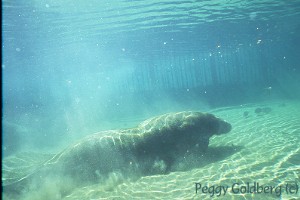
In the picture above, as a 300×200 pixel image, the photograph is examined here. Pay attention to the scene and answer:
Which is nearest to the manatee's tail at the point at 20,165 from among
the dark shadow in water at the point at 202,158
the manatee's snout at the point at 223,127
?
the dark shadow in water at the point at 202,158

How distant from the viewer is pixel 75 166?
9.24m

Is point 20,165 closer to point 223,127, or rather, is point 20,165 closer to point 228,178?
point 223,127

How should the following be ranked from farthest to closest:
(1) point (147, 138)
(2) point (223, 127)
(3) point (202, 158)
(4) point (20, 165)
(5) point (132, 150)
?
(4) point (20, 165)
(2) point (223, 127)
(3) point (202, 158)
(1) point (147, 138)
(5) point (132, 150)

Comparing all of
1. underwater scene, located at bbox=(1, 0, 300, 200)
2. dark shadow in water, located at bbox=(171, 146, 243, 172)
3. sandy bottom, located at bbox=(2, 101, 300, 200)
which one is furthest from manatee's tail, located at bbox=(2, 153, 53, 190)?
dark shadow in water, located at bbox=(171, 146, 243, 172)

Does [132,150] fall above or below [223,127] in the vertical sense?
below

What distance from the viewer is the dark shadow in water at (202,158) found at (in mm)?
9422

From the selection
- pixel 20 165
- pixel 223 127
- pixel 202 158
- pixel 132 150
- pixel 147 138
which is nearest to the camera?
pixel 132 150

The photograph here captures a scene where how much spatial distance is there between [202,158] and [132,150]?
301cm

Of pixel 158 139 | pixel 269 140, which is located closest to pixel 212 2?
pixel 269 140

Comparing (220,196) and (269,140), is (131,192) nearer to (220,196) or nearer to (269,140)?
(220,196)

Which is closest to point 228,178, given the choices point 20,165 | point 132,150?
point 132,150

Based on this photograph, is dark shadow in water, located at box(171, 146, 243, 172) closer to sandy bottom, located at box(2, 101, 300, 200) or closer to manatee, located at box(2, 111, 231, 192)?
sandy bottom, located at box(2, 101, 300, 200)

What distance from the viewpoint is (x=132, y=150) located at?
31.7 feet

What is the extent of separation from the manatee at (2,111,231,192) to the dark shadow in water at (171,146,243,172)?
0.27 m
